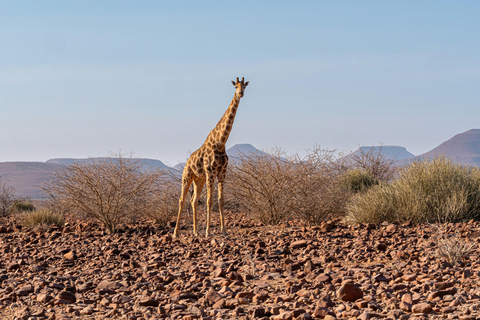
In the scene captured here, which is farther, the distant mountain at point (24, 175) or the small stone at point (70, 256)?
the distant mountain at point (24, 175)

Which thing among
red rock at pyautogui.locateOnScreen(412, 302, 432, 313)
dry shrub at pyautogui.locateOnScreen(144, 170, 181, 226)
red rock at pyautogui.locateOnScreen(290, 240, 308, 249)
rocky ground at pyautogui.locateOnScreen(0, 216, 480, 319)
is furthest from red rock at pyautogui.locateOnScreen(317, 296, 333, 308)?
dry shrub at pyautogui.locateOnScreen(144, 170, 181, 226)

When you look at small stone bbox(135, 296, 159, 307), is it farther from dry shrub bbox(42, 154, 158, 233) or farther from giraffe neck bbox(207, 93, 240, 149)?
dry shrub bbox(42, 154, 158, 233)

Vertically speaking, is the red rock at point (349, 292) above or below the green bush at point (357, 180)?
below

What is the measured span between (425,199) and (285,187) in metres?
3.51

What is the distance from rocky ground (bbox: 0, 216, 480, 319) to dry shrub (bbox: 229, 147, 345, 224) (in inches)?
70.7

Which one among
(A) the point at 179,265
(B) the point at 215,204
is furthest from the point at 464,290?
(B) the point at 215,204

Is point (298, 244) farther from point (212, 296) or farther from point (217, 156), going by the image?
point (212, 296)

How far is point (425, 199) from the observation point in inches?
508

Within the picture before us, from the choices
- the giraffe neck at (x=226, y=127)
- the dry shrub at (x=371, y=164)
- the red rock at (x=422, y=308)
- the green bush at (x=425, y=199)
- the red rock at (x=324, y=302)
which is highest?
the giraffe neck at (x=226, y=127)

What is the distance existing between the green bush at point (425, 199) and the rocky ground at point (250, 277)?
4.28 feet

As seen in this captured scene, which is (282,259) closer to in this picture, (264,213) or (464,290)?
(464,290)

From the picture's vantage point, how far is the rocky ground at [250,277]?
5.53 m

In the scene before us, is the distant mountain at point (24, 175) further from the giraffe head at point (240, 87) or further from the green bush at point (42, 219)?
the giraffe head at point (240, 87)

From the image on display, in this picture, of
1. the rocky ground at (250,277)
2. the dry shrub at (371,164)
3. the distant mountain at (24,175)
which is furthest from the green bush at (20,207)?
the distant mountain at (24,175)
